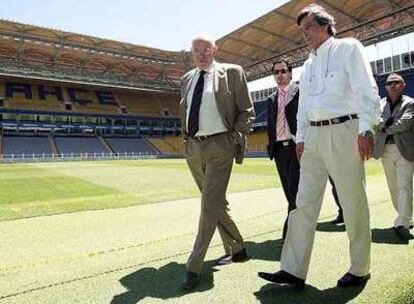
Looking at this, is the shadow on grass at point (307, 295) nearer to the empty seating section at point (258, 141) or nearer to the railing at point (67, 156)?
the railing at point (67, 156)

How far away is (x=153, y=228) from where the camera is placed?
16.5ft

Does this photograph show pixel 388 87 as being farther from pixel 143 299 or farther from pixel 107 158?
pixel 107 158

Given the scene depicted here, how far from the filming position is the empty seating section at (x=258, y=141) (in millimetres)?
52131

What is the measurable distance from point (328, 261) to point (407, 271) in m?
0.59

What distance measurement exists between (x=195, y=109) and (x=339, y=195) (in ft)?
4.16

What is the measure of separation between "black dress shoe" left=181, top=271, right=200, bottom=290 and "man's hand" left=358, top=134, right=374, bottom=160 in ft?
4.56

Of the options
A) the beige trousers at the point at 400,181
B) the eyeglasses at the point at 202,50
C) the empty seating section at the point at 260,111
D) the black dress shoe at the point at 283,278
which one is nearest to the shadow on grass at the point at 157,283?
the black dress shoe at the point at 283,278

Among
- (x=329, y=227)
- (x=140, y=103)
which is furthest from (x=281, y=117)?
(x=140, y=103)

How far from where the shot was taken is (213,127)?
126 inches

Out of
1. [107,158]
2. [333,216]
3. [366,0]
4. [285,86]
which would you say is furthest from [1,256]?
[107,158]

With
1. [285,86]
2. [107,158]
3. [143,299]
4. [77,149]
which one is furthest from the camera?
[77,149]

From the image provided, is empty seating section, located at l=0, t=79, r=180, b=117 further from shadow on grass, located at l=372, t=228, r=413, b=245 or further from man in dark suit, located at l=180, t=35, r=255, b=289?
shadow on grass, located at l=372, t=228, r=413, b=245

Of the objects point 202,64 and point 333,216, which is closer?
point 202,64

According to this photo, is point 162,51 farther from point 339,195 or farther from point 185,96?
point 339,195
